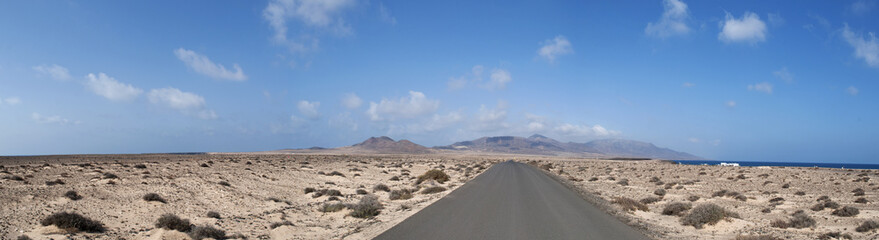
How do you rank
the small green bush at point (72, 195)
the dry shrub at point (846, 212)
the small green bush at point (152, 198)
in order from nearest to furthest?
the dry shrub at point (846, 212) → the small green bush at point (72, 195) → the small green bush at point (152, 198)

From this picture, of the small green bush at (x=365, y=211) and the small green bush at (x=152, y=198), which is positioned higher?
the small green bush at (x=152, y=198)

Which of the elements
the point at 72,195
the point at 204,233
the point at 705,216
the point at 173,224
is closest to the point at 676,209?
the point at 705,216

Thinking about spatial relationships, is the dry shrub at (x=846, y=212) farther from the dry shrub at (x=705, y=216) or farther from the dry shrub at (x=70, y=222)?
the dry shrub at (x=70, y=222)

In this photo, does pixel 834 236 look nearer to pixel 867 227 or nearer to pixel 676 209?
pixel 867 227

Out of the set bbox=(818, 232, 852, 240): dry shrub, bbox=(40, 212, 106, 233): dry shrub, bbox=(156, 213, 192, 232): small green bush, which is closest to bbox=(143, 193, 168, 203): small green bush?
bbox=(40, 212, 106, 233): dry shrub

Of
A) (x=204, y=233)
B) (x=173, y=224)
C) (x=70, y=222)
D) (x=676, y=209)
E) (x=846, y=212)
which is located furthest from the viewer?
(x=676, y=209)

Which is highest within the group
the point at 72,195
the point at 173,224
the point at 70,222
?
the point at 72,195

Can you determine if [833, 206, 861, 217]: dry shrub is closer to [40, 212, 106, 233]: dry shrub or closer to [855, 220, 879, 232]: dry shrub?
[855, 220, 879, 232]: dry shrub

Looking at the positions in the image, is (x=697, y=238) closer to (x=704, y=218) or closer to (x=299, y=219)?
(x=704, y=218)

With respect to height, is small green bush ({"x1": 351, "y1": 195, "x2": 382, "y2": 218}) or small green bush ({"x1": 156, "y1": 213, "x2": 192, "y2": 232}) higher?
small green bush ({"x1": 156, "y1": 213, "x2": 192, "y2": 232})

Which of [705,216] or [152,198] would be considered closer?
[705,216]

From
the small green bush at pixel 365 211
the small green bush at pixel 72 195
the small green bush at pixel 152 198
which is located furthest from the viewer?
the small green bush at pixel 152 198

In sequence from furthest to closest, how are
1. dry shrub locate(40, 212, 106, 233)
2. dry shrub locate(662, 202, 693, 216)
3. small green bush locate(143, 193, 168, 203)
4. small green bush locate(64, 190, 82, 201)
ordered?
dry shrub locate(662, 202, 693, 216)
small green bush locate(143, 193, 168, 203)
small green bush locate(64, 190, 82, 201)
dry shrub locate(40, 212, 106, 233)

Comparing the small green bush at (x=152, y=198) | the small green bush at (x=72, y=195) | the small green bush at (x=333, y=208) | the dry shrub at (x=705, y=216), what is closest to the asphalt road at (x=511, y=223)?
the dry shrub at (x=705, y=216)
